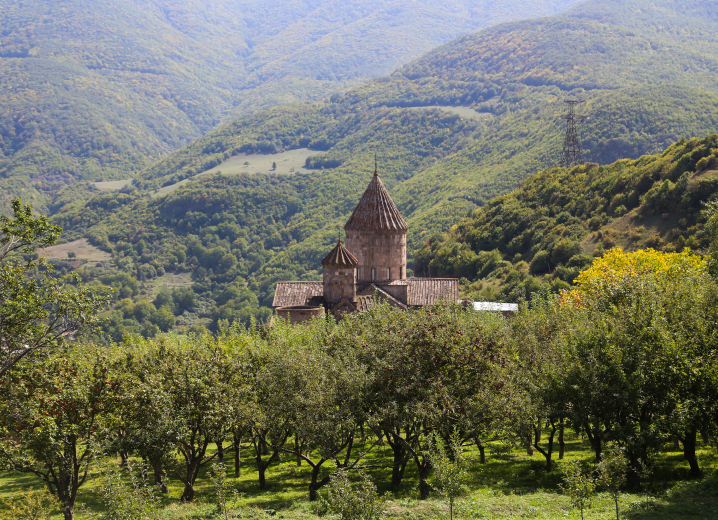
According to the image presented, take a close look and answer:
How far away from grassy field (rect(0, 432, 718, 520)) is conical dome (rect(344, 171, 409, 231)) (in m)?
25.8

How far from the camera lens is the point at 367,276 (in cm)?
5200

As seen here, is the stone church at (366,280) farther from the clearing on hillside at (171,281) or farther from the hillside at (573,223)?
the clearing on hillside at (171,281)

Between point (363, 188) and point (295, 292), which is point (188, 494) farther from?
point (363, 188)

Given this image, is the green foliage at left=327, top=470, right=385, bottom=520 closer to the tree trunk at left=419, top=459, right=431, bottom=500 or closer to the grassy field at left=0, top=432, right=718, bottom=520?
the grassy field at left=0, top=432, right=718, bottom=520

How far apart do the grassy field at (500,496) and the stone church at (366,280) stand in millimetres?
15812

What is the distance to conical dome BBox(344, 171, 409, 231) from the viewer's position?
2030 inches

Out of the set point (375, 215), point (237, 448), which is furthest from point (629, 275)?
point (375, 215)

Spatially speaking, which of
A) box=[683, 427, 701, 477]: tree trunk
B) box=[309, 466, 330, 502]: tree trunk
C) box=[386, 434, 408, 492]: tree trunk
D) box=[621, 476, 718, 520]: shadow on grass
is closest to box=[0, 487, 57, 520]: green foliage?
box=[309, 466, 330, 502]: tree trunk

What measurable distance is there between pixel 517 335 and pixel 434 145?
174 m

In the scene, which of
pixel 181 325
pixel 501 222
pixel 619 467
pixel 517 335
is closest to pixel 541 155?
pixel 501 222

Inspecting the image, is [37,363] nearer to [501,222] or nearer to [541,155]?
[501,222]

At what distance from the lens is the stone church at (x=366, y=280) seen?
4515 cm

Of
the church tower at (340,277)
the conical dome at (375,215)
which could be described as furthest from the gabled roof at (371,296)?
the conical dome at (375,215)

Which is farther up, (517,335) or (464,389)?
(517,335)
